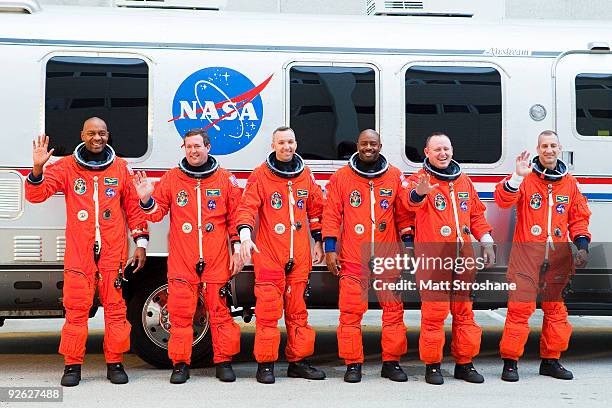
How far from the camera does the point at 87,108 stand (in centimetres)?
789

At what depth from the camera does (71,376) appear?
751 centimetres

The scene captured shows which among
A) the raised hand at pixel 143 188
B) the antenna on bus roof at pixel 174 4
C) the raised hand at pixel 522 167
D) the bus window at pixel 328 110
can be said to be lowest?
the raised hand at pixel 143 188

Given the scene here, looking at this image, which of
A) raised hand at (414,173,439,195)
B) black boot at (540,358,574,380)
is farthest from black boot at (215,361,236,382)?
black boot at (540,358,574,380)

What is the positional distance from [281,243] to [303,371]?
1.07 metres

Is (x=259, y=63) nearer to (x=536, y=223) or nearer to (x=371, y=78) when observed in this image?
(x=371, y=78)

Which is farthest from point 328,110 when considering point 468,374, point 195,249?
point 468,374

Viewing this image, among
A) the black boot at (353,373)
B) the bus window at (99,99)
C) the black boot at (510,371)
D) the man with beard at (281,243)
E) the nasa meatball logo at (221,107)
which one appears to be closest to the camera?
the man with beard at (281,243)

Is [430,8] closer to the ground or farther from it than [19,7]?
farther from it

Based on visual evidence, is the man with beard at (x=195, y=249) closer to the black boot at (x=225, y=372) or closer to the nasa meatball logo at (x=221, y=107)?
the black boot at (x=225, y=372)

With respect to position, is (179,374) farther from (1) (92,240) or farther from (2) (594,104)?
(2) (594,104)

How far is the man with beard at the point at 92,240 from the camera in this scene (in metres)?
7.41

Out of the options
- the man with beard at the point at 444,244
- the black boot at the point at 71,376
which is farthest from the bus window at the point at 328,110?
the black boot at the point at 71,376

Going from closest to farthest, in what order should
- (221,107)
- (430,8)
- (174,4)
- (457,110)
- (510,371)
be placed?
(510,371) → (221,107) → (457,110) → (174,4) → (430,8)

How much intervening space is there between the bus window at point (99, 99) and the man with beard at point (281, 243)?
1.12m
